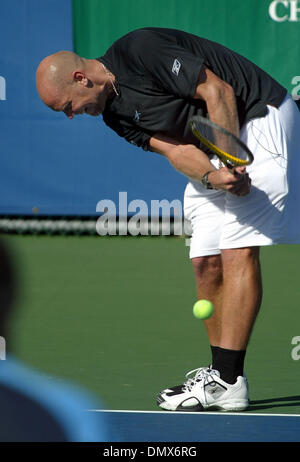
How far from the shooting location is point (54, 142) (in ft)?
26.6

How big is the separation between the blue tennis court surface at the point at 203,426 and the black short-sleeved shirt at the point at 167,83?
101 cm

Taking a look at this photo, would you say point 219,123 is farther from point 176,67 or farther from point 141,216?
point 141,216

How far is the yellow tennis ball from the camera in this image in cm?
360

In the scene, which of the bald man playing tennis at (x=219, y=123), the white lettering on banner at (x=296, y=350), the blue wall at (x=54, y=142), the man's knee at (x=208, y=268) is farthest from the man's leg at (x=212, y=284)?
the blue wall at (x=54, y=142)

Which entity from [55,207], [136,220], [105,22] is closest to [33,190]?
[55,207]

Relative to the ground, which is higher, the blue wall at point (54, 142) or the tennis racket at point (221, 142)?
the blue wall at point (54, 142)

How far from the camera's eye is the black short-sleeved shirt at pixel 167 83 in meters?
3.45

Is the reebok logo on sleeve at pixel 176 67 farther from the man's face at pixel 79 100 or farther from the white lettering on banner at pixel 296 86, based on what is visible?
the white lettering on banner at pixel 296 86

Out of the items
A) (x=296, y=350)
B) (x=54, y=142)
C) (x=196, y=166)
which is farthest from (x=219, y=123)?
(x=54, y=142)

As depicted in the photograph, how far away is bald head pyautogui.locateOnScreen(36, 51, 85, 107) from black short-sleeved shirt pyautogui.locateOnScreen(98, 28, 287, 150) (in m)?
0.16

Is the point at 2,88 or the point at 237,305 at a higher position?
the point at 2,88

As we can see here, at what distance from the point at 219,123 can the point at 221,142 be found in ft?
0.27

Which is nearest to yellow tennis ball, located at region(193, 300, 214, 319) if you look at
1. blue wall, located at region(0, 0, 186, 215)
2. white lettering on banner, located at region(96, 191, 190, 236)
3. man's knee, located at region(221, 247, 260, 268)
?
man's knee, located at region(221, 247, 260, 268)

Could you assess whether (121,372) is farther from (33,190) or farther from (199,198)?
(33,190)
